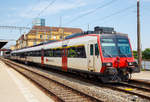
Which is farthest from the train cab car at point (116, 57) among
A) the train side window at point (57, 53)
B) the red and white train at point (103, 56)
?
the train side window at point (57, 53)

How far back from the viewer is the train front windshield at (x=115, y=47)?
35.9 ft

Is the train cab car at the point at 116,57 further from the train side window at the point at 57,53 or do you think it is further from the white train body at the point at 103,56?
the train side window at the point at 57,53

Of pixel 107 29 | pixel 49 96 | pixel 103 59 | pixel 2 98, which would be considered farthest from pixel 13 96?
pixel 107 29

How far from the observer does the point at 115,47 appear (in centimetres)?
1126

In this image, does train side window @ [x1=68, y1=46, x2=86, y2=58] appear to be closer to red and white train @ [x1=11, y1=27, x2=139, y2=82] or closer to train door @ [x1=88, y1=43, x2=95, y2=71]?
red and white train @ [x1=11, y1=27, x2=139, y2=82]

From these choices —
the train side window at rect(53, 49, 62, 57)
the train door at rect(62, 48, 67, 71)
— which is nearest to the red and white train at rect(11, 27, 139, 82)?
the train door at rect(62, 48, 67, 71)

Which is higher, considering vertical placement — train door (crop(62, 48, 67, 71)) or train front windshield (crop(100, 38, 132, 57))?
train front windshield (crop(100, 38, 132, 57))

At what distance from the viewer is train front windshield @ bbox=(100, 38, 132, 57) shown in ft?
35.9

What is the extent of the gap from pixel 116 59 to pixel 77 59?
130 inches

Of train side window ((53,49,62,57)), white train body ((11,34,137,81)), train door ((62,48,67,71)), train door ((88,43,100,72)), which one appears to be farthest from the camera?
train side window ((53,49,62,57))

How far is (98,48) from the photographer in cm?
1092

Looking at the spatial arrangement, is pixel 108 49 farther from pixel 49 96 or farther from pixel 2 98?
pixel 2 98

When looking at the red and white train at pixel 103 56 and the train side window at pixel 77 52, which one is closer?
the red and white train at pixel 103 56

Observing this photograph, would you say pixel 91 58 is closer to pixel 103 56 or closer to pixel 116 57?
pixel 103 56
